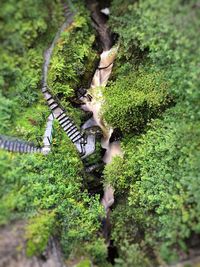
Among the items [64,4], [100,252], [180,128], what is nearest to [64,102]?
[64,4]

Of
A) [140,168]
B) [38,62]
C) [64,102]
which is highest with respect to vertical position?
[38,62]

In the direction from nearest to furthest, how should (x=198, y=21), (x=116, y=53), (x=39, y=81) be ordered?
(x=198, y=21), (x=39, y=81), (x=116, y=53)

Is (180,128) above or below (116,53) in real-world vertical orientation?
below

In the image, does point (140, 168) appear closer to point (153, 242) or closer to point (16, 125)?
point (153, 242)

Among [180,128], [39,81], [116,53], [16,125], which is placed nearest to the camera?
[180,128]

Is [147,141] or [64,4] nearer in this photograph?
[147,141]

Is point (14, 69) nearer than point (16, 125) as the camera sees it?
Yes

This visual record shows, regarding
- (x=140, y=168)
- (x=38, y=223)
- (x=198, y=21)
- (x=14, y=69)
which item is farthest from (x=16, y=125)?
(x=198, y=21)

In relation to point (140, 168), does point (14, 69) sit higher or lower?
higher

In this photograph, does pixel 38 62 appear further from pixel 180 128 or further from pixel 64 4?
pixel 180 128
